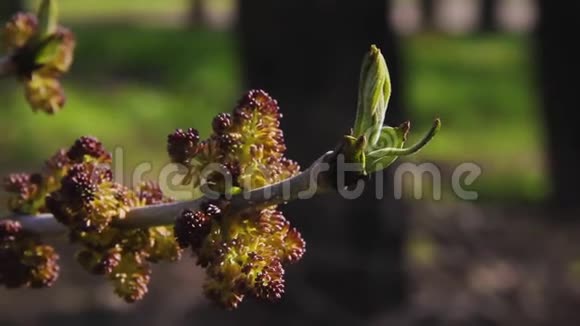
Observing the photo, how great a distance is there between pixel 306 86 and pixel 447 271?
2558mm

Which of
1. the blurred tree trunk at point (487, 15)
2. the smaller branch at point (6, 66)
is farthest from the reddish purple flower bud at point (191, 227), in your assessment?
the blurred tree trunk at point (487, 15)

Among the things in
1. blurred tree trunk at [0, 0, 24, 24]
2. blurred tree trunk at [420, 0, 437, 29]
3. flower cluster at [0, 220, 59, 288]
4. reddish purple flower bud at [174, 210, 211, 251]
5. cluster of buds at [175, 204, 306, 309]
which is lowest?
blurred tree trunk at [420, 0, 437, 29]

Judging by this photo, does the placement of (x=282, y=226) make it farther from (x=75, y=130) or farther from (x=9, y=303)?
(x=75, y=130)

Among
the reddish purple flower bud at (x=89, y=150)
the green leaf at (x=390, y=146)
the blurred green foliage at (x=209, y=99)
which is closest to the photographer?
the green leaf at (x=390, y=146)

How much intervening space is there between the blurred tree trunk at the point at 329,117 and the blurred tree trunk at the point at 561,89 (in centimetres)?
240

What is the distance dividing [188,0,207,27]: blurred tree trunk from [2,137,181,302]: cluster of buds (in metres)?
17.8

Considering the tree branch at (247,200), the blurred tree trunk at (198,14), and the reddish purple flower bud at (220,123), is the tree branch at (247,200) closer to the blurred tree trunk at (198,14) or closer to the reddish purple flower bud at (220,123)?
the reddish purple flower bud at (220,123)

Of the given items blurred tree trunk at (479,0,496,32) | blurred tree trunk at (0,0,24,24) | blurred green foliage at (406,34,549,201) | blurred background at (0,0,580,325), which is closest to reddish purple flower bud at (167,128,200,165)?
blurred background at (0,0,580,325)

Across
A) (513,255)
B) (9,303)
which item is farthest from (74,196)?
(513,255)

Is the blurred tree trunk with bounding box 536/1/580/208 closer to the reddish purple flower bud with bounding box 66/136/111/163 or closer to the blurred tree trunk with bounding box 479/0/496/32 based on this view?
the reddish purple flower bud with bounding box 66/136/111/163

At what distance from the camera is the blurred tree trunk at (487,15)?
17672mm

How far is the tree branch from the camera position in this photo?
0.98m

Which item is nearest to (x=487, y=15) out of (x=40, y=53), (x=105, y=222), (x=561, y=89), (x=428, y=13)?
(x=428, y=13)

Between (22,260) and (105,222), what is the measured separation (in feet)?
0.69
